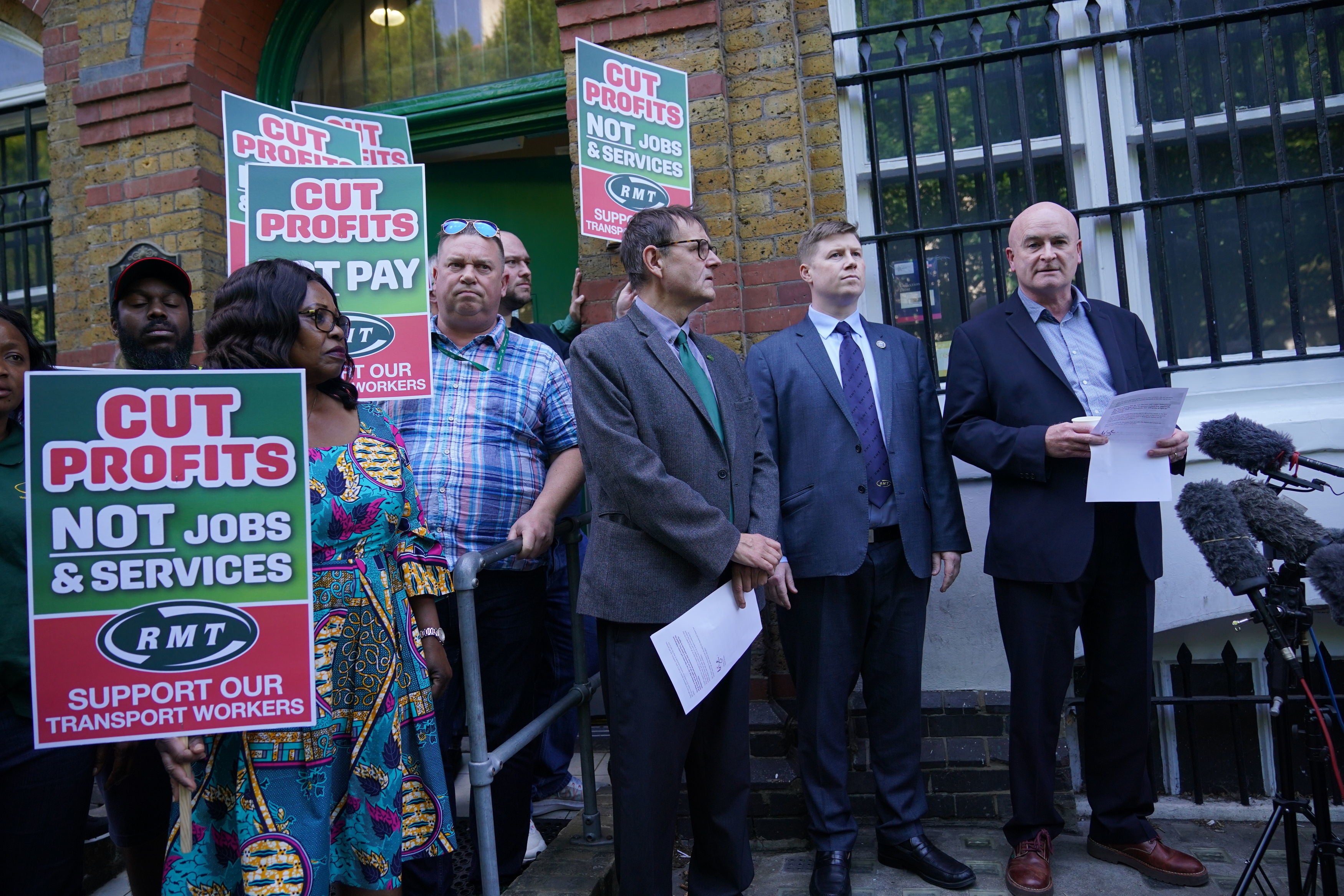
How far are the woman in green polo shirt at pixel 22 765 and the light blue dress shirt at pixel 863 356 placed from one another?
2.32m

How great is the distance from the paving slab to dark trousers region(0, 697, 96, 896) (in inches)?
77.8

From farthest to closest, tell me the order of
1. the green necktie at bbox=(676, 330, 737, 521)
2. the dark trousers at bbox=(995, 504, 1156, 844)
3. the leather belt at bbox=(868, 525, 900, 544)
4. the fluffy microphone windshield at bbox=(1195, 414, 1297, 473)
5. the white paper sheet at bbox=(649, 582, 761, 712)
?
the leather belt at bbox=(868, 525, 900, 544) → the dark trousers at bbox=(995, 504, 1156, 844) → the green necktie at bbox=(676, 330, 737, 521) → the fluffy microphone windshield at bbox=(1195, 414, 1297, 473) → the white paper sheet at bbox=(649, 582, 761, 712)

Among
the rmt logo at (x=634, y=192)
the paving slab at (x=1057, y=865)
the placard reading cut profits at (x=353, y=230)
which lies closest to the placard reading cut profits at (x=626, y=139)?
the rmt logo at (x=634, y=192)

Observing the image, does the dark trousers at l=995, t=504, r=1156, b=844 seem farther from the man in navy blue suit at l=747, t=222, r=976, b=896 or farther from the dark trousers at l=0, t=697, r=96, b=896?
the dark trousers at l=0, t=697, r=96, b=896

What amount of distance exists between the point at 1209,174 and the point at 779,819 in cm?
317

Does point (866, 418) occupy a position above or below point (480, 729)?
above

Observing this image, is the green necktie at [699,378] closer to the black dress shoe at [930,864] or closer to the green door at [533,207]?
the black dress shoe at [930,864]

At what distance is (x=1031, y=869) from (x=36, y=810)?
2759mm

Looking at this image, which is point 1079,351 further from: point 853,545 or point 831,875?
point 831,875

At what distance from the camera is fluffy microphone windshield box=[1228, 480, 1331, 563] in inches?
91.2

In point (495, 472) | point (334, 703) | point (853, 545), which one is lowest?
point (334, 703)

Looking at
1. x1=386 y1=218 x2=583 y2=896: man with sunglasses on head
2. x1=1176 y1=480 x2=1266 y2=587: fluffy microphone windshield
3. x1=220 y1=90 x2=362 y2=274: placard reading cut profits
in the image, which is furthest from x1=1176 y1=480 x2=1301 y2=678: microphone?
x1=220 y1=90 x2=362 y2=274: placard reading cut profits

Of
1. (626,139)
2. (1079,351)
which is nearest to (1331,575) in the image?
(1079,351)

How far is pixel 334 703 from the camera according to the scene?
2.05 meters
